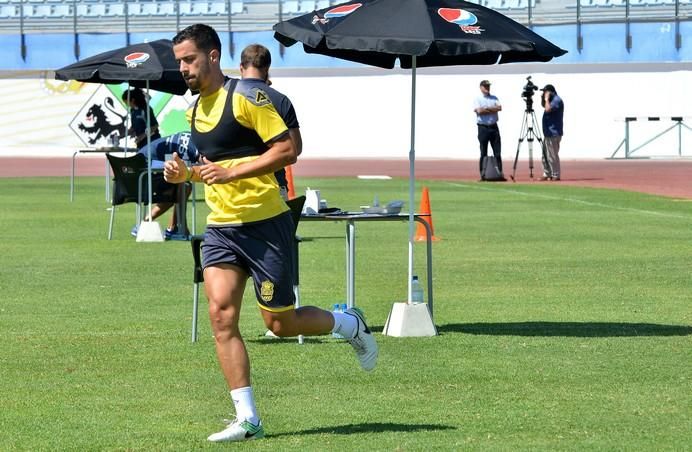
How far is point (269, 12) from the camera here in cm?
5356

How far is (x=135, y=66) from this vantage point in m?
18.4

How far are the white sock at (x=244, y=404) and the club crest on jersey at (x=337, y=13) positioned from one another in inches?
161

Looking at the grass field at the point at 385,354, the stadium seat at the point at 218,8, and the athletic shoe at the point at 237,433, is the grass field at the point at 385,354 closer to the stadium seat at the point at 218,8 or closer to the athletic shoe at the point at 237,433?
the athletic shoe at the point at 237,433

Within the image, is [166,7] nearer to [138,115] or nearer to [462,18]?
[138,115]

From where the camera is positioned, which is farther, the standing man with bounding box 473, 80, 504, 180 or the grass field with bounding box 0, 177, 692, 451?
the standing man with bounding box 473, 80, 504, 180

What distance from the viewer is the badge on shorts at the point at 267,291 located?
278 inches

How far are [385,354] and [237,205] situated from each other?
282cm

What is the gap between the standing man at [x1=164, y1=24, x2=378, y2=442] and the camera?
6859 mm

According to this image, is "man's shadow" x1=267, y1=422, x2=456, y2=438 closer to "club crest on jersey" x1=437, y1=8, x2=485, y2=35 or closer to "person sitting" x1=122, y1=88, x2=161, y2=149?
"club crest on jersey" x1=437, y1=8, x2=485, y2=35

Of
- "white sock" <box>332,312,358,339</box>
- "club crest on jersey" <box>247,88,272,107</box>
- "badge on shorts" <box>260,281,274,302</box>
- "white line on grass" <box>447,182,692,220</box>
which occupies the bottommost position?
"white line on grass" <box>447,182,692,220</box>

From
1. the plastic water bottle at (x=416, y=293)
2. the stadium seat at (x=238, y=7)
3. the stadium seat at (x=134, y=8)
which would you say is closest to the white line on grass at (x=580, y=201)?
the plastic water bottle at (x=416, y=293)

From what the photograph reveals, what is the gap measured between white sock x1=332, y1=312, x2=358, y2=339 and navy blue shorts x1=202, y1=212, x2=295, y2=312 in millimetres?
543

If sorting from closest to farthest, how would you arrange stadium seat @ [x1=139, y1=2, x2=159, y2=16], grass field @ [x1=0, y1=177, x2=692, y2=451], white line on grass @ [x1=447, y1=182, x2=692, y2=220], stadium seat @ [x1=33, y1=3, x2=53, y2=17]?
grass field @ [x1=0, y1=177, x2=692, y2=451]
white line on grass @ [x1=447, y1=182, x2=692, y2=220]
stadium seat @ [x1=139, y1=2, x2=159, y2=16]
stadium seat @ [x1=33, y1=3, x2=53, y2=17]

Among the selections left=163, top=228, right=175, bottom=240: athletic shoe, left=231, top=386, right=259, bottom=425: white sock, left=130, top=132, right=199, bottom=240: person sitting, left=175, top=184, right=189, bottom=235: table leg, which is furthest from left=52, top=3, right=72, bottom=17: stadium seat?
left=231, top=386, right=259, bottom=425: white sock
